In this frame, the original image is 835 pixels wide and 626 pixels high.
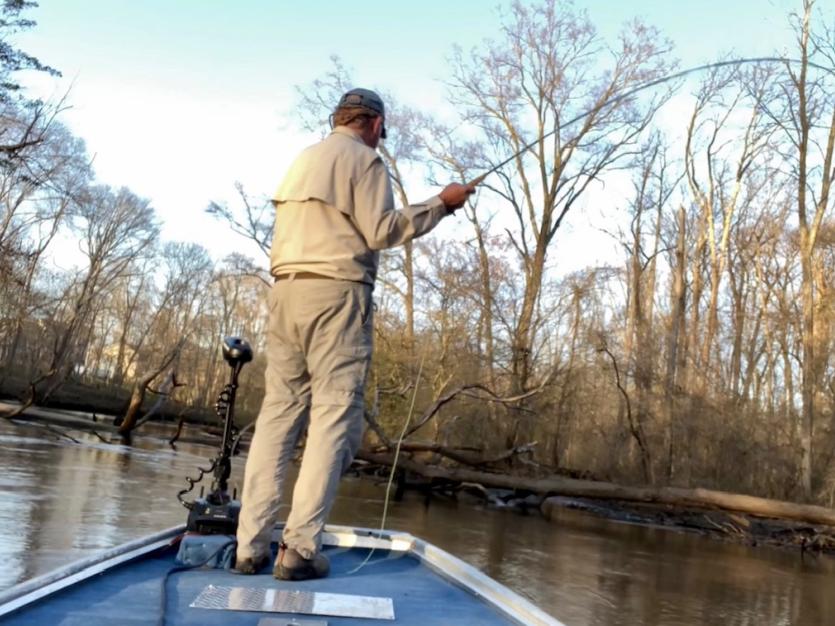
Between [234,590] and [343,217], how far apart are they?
4.05 feet

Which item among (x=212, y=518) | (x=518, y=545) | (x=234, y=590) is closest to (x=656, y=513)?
(x=518, y=545)

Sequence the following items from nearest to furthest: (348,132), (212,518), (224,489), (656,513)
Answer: (348,132) → (212,518) → (224,489) → (656,513)

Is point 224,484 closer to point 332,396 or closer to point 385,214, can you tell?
point 332,396

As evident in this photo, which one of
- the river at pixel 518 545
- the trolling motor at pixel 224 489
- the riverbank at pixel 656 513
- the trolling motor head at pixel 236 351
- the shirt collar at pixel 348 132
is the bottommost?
the river at pixel 518 545

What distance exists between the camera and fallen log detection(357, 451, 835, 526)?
13.2 metres

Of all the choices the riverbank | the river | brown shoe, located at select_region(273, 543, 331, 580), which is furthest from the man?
the riverbank

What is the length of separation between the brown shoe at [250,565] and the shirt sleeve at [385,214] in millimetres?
1085

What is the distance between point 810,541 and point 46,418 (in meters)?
17.1

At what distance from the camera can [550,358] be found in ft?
69.6

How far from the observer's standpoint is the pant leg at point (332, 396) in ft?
8.84

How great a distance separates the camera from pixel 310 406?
2908mm

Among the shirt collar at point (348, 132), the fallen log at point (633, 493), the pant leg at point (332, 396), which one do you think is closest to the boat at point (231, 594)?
the pant leg at point (332, 396)

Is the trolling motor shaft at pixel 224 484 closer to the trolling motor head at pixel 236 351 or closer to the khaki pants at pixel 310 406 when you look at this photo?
the trolling motor head at pixel 236 351

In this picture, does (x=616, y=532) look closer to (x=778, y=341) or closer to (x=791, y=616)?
(x=791, y=616)
